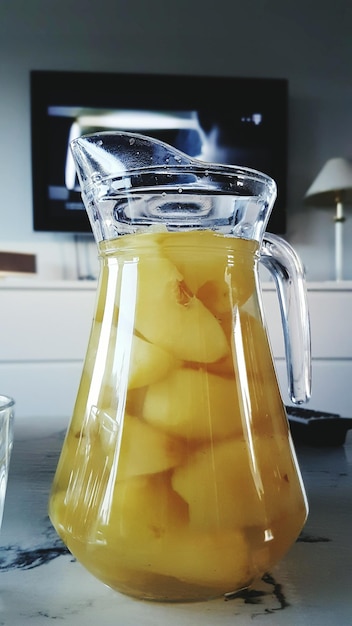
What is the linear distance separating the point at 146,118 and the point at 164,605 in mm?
2030

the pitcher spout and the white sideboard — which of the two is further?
the white sideboard

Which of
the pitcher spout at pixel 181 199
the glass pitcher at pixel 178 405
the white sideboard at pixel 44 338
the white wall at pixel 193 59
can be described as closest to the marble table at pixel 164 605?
the glass pitcher at pixel 178 405

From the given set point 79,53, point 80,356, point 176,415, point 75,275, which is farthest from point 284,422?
point 79,53

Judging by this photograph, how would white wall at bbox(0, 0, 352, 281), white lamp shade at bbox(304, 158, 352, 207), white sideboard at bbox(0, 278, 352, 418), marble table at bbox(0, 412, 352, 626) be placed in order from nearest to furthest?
1. marble table at bbox(0, 412, 352, 626)
2. white sideboard at bbox(0, 278, 352, 418)
3. white lamp shade at bbox(304, 158, 352, 207)
4. white wall at bbox(0, 0, 352, 281)

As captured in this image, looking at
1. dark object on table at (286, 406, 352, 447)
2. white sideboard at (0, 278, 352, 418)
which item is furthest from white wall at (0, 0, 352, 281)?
dark object on table at (286, 406, 352, 447)

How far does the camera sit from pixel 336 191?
206 centimetres

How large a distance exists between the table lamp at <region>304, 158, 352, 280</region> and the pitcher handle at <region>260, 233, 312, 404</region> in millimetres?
1786

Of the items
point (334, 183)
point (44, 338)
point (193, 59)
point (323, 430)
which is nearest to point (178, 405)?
point (323, 430)

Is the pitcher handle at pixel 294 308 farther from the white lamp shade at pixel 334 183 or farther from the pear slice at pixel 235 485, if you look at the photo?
the white lamp shade at pixel 334 183

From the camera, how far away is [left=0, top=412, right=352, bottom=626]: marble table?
0.22 metres

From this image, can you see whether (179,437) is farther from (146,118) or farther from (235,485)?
(146,118)

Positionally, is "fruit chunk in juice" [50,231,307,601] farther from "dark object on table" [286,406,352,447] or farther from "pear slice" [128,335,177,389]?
"dark object on table" [286,406,352,447]

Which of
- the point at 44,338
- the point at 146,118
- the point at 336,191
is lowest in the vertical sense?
the point at 44,338

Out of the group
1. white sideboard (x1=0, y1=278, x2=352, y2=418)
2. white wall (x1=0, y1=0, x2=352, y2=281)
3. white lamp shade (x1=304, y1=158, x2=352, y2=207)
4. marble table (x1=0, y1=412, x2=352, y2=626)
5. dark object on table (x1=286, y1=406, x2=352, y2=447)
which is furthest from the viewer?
white wall (x1=0, y1=0, x2=352, y2=281)
